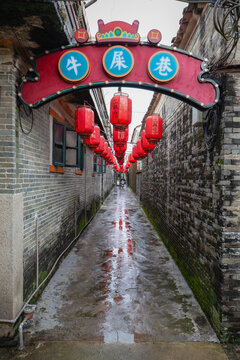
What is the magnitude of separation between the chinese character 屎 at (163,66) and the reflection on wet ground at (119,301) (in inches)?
169

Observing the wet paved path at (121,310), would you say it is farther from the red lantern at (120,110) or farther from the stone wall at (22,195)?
the red lantern at (120,110)

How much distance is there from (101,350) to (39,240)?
7.88 ft

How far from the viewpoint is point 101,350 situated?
3.26 metres

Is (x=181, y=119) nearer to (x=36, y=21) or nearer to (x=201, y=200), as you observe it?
(x=201, y=200)

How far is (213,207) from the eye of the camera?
151 inches

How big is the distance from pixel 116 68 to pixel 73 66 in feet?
2.32

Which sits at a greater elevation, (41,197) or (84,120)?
(84,120)

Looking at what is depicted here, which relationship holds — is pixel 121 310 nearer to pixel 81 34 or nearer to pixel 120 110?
pixel 120 110

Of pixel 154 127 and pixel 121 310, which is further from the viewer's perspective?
pixel 154 127

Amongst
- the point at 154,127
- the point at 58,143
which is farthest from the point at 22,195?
the point at 154,127

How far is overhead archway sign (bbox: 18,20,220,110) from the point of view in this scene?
3.58 metres

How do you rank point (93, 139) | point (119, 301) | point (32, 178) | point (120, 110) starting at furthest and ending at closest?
point (93, 139) < point (120, 110) < point (119, 301) < point (32, 178)

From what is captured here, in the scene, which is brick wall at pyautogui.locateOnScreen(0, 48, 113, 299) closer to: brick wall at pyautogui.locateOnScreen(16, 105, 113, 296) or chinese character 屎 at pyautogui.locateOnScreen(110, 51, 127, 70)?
brick wall at pyautogui.locateOnScreen(16, 105, 113, 296)

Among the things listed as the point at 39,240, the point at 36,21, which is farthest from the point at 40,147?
the point at 36,21
